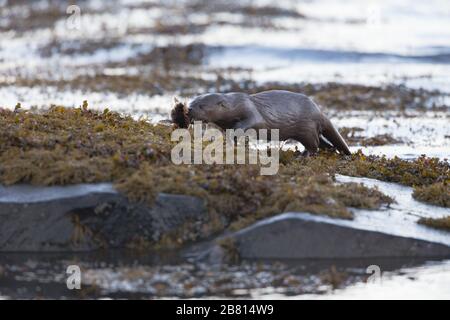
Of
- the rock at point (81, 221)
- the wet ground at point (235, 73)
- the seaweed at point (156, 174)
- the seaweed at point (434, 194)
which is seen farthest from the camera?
the seaweed at point (434, 194)

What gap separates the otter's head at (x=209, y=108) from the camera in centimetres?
1060

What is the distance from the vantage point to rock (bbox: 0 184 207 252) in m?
8.43

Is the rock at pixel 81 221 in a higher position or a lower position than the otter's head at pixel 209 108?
lower

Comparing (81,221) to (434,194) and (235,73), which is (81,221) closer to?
(434,194)

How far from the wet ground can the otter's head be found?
270 centimetres

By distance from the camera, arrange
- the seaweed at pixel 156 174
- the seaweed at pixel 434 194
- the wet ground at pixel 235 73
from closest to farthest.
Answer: the wet ground at pixel 235 73 → the seaweed at pixel 156 174 → the seaweed at pixel 434 194

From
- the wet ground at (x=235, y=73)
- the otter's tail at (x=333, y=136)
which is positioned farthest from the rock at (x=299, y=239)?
the otter's tail at (x=333, y=136)

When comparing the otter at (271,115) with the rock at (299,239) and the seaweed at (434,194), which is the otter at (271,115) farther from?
the rock at (299,239)

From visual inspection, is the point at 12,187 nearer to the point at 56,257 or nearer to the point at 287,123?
the point at 56,257

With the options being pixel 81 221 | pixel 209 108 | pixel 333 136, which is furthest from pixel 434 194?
pixel 81 221

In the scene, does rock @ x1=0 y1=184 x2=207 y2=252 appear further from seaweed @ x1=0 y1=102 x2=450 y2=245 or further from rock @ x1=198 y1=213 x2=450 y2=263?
rock @ x1=198 y1=213 x2=450 y2=263

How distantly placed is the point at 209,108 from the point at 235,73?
12787mm

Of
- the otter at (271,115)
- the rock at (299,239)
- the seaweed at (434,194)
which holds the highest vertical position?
the otter at (271,115)

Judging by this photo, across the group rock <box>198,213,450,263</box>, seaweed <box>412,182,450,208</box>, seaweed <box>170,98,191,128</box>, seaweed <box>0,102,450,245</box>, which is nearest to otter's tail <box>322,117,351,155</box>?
seaweed <box>0,102,450,245</box>
